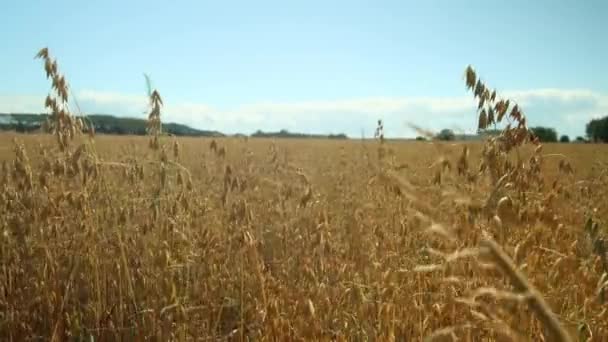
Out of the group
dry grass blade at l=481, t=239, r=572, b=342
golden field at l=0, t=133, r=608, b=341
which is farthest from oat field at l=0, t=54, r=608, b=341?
dry grass blade at l=481, t=239, r=572, b=342

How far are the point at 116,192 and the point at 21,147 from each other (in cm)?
157

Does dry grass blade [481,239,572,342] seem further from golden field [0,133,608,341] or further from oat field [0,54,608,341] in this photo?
golden field [0,133,608,341]

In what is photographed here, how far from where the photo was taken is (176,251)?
264 cm

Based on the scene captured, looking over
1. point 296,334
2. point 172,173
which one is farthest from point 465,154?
point 172,173

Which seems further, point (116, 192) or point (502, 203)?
point (116, 192)

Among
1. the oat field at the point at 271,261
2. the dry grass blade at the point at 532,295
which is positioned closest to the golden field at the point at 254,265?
the oat field at the point at 271,261

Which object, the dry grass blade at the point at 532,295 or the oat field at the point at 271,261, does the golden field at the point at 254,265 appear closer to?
the oat field at the point at 271,261

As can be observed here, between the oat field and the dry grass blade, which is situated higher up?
the dry grass blade

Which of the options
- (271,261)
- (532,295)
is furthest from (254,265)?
(532,295)

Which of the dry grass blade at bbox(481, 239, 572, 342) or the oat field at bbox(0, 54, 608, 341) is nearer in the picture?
the dry grass blade at bbox(481, 239, 572, 342)

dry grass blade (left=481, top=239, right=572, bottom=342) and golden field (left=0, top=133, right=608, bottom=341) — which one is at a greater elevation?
dry grass blade (left=481, top=239, right=572, bottom=342)

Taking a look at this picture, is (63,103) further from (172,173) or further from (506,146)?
(506,146)

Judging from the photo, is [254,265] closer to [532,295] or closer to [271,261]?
[271,261]

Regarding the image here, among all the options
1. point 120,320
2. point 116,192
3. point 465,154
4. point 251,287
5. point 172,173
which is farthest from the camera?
point 116,192
